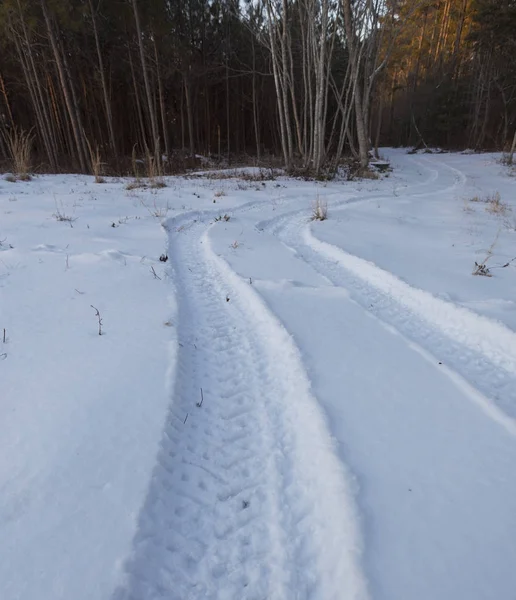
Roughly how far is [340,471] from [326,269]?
2.82m

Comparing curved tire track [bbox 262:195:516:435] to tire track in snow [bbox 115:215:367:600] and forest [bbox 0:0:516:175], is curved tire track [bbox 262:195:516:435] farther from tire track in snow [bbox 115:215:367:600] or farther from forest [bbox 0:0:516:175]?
forest [bbox 0:0:516:175]

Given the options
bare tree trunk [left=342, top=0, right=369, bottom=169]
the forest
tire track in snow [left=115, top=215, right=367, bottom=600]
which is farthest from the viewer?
the forest

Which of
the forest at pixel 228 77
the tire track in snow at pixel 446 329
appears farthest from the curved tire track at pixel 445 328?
the forest at pixel 228 77

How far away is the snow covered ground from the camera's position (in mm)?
1277

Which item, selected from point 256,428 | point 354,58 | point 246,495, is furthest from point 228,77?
point 246,495

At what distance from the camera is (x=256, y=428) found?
1.94m

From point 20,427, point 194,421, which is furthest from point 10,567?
point 194,421

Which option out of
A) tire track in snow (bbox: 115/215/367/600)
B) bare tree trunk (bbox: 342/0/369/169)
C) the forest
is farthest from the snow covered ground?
bare tree trunk (bbox: 342/0/369/169)

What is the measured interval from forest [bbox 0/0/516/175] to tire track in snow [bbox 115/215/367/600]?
340 inches

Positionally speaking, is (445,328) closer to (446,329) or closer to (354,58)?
(446,329)

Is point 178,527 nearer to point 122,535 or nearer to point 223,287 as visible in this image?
point 122,535

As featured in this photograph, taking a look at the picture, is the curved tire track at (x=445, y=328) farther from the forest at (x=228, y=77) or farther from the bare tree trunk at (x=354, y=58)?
the bare tree trunk at (x=354, y=58)

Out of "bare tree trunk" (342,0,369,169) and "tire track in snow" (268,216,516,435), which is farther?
"bare tree trunk" (342,0,369,169)

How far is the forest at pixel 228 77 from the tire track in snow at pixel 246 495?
865 cm
